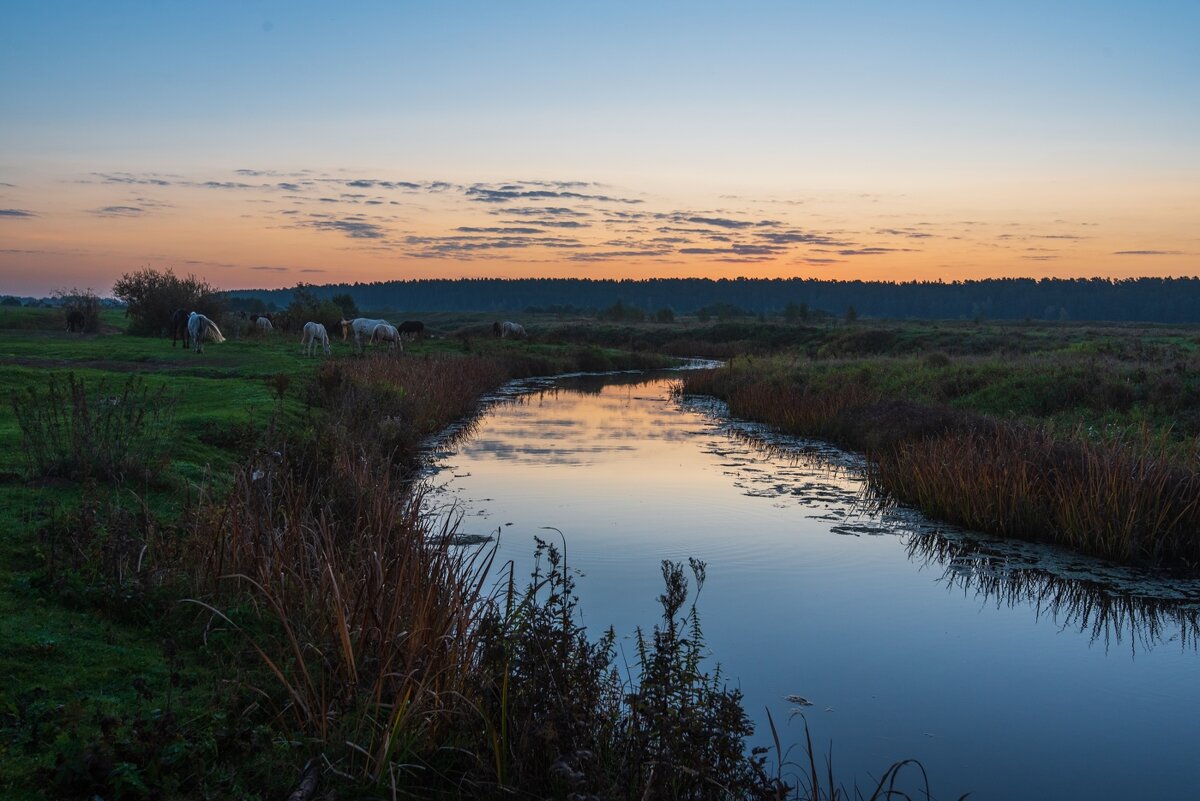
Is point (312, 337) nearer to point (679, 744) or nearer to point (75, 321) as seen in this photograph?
point (75, 321)

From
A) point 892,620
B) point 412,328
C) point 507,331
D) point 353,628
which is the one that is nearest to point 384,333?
point 412,328

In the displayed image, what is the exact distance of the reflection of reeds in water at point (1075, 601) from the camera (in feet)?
27.3

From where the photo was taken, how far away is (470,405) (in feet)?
82.9

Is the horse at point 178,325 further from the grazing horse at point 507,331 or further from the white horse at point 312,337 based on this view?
the grazing horse at point 507,331

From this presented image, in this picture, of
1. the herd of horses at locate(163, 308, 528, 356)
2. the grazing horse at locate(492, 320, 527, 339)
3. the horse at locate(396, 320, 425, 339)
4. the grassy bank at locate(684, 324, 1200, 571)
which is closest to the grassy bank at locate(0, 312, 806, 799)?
the grassy bank at locate(684, 324, 1200, 571)

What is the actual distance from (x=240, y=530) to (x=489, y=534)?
15.4 feet

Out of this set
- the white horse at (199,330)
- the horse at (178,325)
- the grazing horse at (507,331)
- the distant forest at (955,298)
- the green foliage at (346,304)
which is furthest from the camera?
the distant forest at (955,298)

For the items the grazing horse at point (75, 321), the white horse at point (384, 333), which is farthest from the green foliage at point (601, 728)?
the grazing horse at point (75, 321)

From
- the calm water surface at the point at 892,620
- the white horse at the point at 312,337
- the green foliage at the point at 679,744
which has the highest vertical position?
the white horse at the point at 312,337

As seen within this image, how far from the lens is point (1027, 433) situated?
44.2 ft

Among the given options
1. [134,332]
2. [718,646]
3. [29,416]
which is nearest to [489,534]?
[718,646]

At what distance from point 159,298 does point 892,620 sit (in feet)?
116

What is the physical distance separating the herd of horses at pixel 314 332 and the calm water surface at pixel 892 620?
15.6 meters

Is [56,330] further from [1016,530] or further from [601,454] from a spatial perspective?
[1016,530]
